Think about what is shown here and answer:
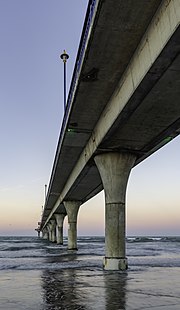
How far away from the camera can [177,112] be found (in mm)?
15484

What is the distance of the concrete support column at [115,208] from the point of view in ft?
66.0

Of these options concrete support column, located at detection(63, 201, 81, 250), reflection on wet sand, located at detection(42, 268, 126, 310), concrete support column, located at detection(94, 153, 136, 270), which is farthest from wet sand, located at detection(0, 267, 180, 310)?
concrete support column, located at detection(63, 201, 81, 250)

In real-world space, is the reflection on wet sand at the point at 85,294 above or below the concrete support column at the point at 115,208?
below

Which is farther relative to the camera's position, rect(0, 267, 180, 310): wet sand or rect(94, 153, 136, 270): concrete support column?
rect(94, 153, 136, 270): concrete support column

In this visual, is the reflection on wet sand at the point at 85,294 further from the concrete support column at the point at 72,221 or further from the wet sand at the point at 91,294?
the concrete support column at the point at 72,221

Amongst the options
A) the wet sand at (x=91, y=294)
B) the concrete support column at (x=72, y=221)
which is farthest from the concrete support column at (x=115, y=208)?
the concrete support column at (x=72, y=221)

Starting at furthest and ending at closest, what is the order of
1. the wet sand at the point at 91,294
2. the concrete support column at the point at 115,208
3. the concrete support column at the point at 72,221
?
1. the concrete support column at the point at 72,221
2. the concrete support column at the point at 115,208
3. the wet sand at the point at 91,294

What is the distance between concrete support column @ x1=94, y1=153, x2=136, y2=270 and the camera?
20.1m

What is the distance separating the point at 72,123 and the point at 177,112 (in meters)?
5.84

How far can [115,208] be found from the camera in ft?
66.5

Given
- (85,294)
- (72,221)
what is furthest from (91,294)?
(72,221)

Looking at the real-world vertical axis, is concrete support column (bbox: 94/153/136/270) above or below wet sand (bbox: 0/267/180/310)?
above

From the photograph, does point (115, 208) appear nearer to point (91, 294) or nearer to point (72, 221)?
point (91, 294)

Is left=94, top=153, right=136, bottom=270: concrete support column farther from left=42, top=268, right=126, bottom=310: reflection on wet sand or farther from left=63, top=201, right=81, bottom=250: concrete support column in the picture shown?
left=63, top=201, right=81, bottom=250: concrete support column
